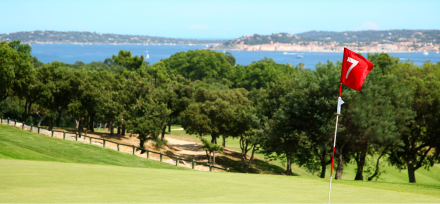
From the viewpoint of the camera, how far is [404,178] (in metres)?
33.6

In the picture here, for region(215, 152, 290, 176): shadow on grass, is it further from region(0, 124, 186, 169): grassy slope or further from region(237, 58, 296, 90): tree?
region(237, 58, 296, 90): tree

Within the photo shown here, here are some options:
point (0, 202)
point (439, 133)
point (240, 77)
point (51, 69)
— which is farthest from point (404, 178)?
point (240, 77)

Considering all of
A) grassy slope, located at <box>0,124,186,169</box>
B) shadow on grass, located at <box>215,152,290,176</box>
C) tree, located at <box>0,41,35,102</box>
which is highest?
tree, located at <box>0,41,35,102</box>

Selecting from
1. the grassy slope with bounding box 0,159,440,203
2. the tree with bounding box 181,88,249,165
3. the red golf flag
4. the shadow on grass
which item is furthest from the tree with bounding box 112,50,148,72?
the red golf flag

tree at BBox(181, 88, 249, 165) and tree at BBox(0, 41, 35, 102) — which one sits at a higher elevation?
tree at BBox(0, 41, 35, 102)

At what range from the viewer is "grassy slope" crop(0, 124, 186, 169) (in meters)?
19.7

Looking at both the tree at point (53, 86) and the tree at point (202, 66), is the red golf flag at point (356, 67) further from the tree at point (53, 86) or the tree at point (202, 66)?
the tree at point (202, 66)

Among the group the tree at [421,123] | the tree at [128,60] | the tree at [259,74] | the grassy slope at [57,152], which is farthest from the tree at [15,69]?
the tree at [259,74]

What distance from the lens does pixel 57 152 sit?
22.2 metres

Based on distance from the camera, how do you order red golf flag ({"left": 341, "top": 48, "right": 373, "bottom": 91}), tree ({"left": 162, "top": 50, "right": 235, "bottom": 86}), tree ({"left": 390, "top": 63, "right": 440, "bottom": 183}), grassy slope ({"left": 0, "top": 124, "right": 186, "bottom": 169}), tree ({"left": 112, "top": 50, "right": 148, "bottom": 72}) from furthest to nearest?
tree ({"left": 162, "top": 50, "right": 235, "bottom": 86}) < tree ({"left": 112, "top": 50, "right": 148, "bottom": 72}) < tree ({"left": 390, "top": 63, "right": 440, "bottom": 183}) < grassy slope ({"left": 0, "top": 124, "right": 186, "bottom": 169}) < red golf flag ({"left": 341, "top": 48, "right": 373, "bottom": 91})

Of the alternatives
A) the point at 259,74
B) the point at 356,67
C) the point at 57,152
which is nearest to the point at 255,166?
the point at 57,152

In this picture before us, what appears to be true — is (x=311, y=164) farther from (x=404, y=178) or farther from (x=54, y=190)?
(x=54, y=190)

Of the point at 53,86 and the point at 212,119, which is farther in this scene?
the point at 212,119

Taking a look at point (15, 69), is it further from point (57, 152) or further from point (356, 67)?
point (356, 67)
